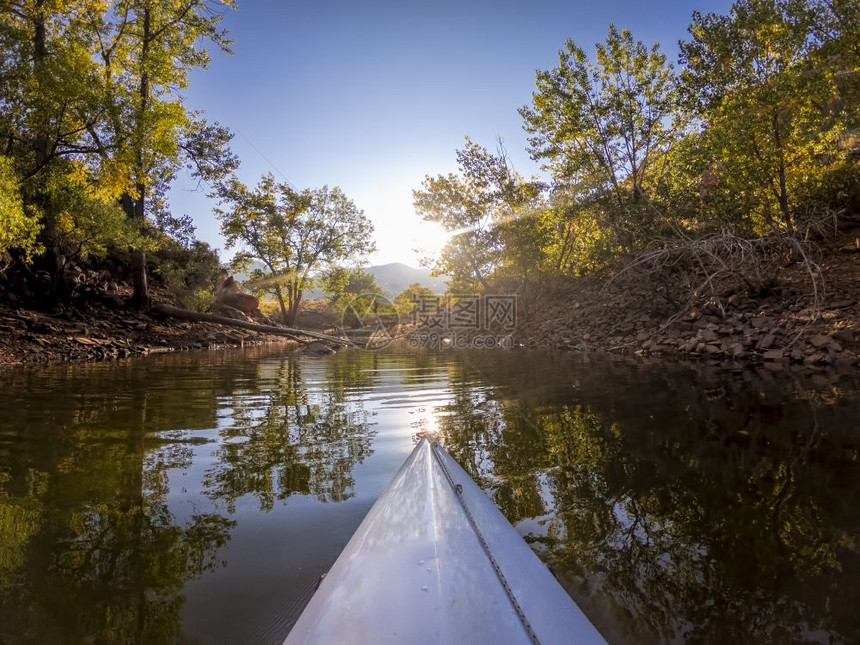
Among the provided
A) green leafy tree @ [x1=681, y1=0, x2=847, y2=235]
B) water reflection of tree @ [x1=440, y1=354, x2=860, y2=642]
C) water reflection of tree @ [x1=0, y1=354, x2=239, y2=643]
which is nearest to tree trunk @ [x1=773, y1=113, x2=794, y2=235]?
green leafy tree @ [x1=681, y1=0, x2=847, y2=235]

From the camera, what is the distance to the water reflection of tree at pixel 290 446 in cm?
305

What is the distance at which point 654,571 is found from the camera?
2.00 metres

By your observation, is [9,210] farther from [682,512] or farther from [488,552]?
[682,512]

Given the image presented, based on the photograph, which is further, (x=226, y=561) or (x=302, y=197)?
(x=302, y=197)

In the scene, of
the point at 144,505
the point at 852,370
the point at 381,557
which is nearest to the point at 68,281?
the point at 144,505

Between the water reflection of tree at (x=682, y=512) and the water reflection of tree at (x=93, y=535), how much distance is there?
1821 millimetres

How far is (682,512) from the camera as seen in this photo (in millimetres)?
2555

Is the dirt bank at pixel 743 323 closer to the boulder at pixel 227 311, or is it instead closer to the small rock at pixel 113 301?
the small rock at pixel 113 301

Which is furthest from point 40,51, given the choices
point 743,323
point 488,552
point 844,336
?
point 844,336

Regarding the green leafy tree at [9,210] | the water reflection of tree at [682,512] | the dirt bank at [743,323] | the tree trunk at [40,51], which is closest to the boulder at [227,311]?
the tree trunk at [40,51]

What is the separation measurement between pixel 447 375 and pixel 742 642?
777 centimetres

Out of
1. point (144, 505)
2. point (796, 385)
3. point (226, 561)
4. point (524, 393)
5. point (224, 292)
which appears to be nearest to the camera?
point (226, 561)

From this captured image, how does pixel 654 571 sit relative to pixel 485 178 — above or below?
below

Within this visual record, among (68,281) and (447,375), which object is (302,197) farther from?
(447,375)
